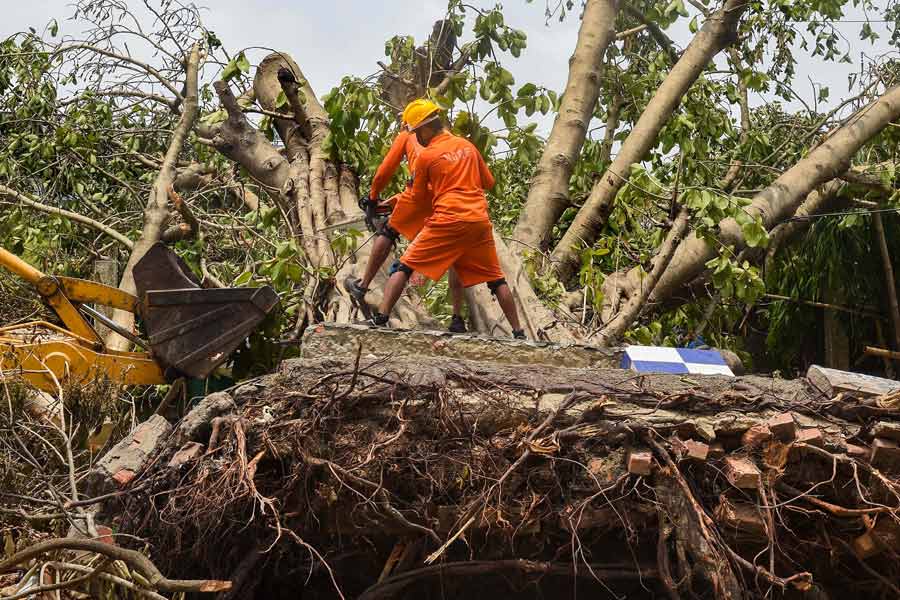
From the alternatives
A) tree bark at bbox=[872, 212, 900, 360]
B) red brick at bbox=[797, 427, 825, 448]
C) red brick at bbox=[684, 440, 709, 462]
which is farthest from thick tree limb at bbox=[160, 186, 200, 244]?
tree bark at bbox=[872, 212, 900, 360]

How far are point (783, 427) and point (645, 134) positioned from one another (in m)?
5.36

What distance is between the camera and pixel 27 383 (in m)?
6.94

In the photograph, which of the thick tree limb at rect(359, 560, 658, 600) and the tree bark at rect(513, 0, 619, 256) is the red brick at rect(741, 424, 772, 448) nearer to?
the thick tree limb at rect(359, 560, 658, 600)

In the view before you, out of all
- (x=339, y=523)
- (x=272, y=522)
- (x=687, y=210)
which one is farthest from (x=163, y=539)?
(x=687, y=210)

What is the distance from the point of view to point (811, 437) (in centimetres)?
446

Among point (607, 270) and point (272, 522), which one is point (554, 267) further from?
point (272, 522)

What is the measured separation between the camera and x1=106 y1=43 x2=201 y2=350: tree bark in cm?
877

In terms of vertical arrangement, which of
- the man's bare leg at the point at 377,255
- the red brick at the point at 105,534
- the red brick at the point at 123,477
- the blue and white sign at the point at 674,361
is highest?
the man's bare leg at the point at 377,255

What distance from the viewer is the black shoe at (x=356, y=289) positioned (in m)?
6.63

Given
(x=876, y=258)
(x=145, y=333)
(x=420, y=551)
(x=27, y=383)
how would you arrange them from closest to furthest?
(x=420, y=551)
(x=27, y=383)
(x=145, y=333)
(x=876, y=258)

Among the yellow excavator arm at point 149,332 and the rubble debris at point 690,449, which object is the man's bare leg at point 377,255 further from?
the rubble debris at point 690,449

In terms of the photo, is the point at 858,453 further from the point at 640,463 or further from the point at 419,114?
the point at 419,114

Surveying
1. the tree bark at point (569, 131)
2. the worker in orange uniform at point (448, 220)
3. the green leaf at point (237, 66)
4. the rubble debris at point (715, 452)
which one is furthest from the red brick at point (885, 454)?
the green leaf at point (237, 66)

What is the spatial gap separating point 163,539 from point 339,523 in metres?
0.80
